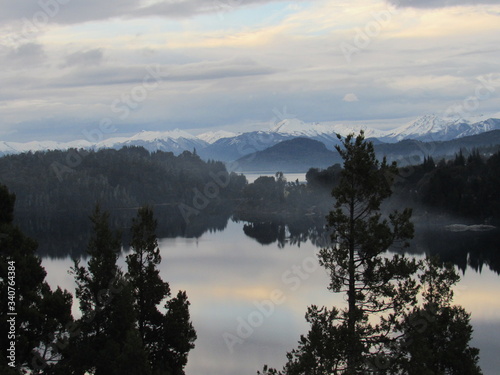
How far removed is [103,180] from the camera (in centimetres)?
15150

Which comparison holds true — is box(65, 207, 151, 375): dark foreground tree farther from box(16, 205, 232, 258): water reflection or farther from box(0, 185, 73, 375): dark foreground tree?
box(16, 205, 232, 258): water reflection

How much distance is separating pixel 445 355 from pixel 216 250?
48.4 m

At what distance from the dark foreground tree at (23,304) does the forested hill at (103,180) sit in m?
116

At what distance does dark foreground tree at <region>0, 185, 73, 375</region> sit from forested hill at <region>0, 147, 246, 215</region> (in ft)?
380

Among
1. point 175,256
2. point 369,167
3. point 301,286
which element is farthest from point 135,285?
point 175,256

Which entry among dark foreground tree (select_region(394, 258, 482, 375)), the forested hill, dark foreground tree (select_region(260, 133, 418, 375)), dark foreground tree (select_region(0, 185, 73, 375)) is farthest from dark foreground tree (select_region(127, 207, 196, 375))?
the forested hill

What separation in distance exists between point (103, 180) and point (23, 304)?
14109 centimetres

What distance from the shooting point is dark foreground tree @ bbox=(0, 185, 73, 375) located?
13273 millimetres

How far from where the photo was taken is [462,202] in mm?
85375

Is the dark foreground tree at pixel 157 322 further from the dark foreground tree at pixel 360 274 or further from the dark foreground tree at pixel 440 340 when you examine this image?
the dark foreground tree at pixel 440 340

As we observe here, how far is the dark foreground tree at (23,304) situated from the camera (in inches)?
523

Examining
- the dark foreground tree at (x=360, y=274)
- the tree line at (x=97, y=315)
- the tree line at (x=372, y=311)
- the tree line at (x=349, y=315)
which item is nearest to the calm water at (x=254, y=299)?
the tree line at (x=97, y=315)

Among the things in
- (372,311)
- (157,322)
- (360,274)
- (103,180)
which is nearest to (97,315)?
(157,322)

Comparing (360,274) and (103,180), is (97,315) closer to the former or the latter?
(360,274)
